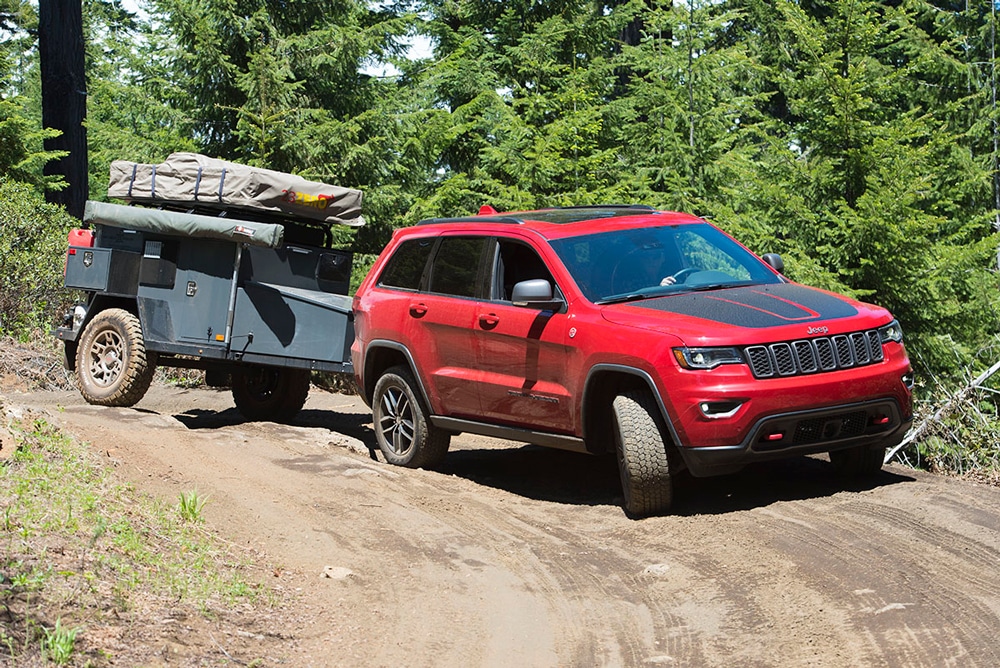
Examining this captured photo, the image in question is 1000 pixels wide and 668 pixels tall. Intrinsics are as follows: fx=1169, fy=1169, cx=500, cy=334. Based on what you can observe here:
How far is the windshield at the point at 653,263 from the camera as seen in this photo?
8023 mm

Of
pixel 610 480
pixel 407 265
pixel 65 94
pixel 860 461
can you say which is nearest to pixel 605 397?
pixel 610 480

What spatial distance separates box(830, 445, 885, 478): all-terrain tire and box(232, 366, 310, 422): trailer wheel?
20.9 feet

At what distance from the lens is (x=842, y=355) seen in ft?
23.9

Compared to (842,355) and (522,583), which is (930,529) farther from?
(522,583)

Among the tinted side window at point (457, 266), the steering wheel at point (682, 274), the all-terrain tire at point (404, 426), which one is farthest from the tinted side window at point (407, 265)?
the steering wheel at point (682, 274)

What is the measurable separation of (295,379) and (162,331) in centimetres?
171

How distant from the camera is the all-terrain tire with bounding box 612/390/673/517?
7230mm

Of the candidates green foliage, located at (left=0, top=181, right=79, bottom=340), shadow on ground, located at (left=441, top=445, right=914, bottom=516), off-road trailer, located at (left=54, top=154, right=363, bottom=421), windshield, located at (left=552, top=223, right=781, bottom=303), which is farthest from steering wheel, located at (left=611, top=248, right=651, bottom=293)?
green foliage, located at (left=0, top=181, right=79, bottom=340)

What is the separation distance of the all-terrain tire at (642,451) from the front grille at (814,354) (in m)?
0.74

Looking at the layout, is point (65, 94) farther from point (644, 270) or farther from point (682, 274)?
point (682, 274)

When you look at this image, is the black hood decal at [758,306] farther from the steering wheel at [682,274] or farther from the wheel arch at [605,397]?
the wheel arch at [605,397]

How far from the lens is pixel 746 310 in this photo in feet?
24.1

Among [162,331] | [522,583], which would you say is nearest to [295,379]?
[162,331]

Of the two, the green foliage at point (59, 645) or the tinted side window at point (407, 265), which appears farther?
the tinted side window at point (407, 265)
